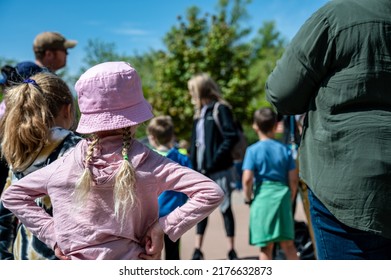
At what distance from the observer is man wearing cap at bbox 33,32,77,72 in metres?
4.70

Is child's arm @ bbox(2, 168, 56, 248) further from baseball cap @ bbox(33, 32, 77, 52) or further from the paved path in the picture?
the paved path

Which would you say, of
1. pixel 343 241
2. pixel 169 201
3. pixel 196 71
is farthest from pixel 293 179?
pixel 196 71

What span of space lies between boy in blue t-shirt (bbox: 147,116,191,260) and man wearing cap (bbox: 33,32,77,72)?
3.20 feet

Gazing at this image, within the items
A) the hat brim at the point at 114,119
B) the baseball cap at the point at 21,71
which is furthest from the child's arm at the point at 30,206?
the baseball cap at the point at 21,71

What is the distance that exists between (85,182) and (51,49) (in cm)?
295

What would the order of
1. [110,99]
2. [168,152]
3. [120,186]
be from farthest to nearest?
[168,152] → [110,99] → [120,186]

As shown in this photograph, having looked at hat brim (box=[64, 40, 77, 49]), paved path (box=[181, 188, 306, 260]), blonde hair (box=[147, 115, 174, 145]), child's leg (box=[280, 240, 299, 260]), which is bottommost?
paved path (box=[181, 188, 306, 260])

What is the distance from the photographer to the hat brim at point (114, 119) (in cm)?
213

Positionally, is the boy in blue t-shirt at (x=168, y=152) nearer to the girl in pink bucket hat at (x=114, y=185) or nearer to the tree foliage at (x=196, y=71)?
the girl in pink bucket hat at (x=114, y=185)

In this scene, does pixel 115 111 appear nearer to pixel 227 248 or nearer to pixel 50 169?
pixel 50 169

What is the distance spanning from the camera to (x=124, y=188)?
205 centimetres

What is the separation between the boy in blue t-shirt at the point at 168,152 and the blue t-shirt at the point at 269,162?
0.57 metres

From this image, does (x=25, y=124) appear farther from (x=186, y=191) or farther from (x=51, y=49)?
(x=51, y=49)

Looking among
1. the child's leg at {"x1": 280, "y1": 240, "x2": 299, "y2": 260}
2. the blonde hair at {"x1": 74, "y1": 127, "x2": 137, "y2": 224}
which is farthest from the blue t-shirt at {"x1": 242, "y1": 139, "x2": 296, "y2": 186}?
the blonde hair at {"x1": 74, "y1": 127, "x2": 137, "y2": 224}
